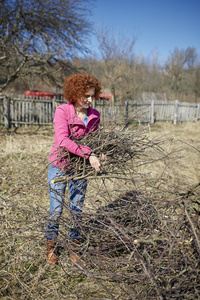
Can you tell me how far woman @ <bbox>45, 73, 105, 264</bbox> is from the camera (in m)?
1.87

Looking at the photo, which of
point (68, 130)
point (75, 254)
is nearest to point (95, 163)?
point (68, 130)

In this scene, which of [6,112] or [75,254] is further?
[6,112]

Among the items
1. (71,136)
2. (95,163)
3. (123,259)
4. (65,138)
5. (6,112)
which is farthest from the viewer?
(6,112)

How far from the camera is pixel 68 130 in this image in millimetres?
2033

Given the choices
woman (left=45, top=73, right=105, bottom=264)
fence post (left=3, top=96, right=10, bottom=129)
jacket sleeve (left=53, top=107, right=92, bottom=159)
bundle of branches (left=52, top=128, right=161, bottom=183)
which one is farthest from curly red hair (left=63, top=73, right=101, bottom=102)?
fence post (left=3, top=96, right=10, bottom=129)

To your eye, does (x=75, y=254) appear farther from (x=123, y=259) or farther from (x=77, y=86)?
(x=77, y=86)

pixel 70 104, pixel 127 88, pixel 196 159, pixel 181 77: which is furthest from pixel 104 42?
pixel 181 77

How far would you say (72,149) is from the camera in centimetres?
183

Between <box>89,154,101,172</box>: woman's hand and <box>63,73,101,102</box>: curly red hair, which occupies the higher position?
<box>63,73,101,102</box>: curly red hair

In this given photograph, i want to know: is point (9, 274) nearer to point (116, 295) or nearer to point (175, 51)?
point (116, 295)

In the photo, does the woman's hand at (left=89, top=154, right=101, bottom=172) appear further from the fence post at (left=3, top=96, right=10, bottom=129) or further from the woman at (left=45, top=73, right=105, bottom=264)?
the fence post at (left=3, top=96, right=10, bottom=129)

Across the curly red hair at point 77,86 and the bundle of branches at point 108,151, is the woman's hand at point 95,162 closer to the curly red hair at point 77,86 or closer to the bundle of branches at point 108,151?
the bundle of branches at point 108,151

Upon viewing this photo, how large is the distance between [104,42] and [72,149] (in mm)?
8613

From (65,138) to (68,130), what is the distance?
0.51 feet
